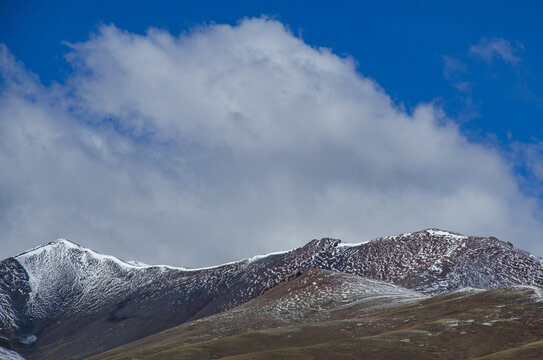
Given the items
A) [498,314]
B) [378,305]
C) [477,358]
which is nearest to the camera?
[477,358]

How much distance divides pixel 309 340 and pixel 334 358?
88.3ft

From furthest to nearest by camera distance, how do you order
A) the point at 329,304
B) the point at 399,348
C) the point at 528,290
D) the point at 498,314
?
the point at 329,304
the point at 528,290
the point at 498,314
the point at 399,348

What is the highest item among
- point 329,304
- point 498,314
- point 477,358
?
point 329,304

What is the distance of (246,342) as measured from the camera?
362 ft

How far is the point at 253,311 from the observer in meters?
190

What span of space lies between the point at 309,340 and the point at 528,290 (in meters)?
51.6

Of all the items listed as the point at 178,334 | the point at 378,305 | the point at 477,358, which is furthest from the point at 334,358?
the point at 178,334

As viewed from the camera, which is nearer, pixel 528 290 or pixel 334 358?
pixel 334 358

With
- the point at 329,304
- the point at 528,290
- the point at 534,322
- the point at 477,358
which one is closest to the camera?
the point at 477,358

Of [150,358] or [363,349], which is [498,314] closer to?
[363,349]

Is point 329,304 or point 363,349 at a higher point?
point 329,304

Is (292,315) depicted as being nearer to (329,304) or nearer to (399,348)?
(329,304)

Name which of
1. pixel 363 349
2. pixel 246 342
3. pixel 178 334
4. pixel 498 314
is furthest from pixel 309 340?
pixel 178 334

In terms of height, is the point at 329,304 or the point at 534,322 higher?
the point at 329,304
